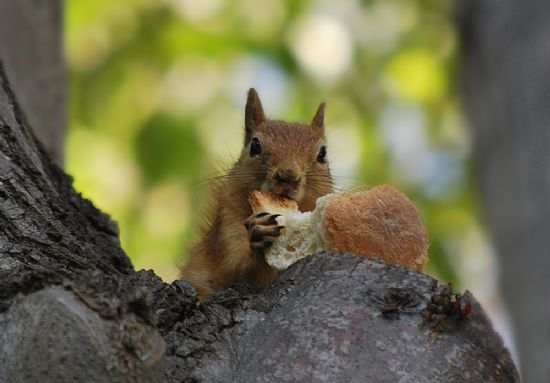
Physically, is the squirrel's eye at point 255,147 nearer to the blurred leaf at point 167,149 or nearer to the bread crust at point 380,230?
the bread crust at point 380,230

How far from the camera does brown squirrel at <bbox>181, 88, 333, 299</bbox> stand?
2328 millimetres

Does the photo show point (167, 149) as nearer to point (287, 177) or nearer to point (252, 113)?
point (252, 113)

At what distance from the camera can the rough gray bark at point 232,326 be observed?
49.8 inches

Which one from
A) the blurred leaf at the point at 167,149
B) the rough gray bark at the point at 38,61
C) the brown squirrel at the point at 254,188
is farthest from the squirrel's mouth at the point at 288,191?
the blurred leaf at the point at 167,149

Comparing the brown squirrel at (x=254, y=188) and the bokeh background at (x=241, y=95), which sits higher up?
the bokeh background at (x=241, y=95)

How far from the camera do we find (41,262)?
165 centimetres

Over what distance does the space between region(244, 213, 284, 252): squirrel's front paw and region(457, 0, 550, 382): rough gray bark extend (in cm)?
85

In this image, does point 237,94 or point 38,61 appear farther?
point 237,94

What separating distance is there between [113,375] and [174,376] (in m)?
0.18

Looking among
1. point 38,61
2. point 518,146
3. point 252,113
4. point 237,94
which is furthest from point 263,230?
point 237,94

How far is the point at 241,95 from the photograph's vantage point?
456 cm

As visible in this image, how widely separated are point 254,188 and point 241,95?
190 centimetres

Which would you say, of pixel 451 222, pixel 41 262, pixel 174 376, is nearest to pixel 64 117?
pixel 41 262

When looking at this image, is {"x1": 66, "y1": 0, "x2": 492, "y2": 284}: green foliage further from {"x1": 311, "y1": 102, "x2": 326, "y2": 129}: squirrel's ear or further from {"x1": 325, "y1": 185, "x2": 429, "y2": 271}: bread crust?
{"x1": 325, "y1": 185, "x2": 429, "y2": 271}: bread crust
